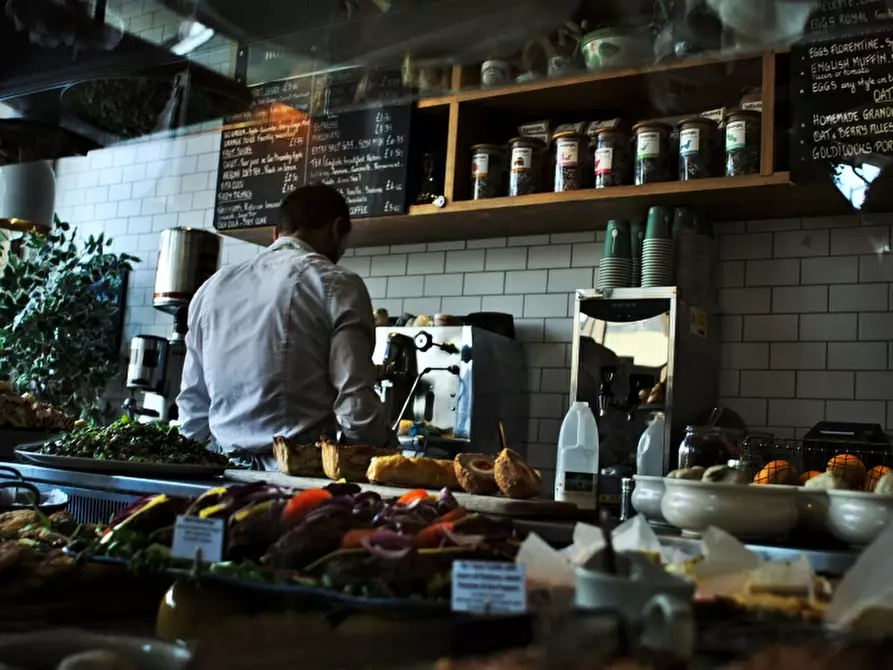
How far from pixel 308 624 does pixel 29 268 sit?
17.6ft

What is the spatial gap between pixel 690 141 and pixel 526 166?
73 cm

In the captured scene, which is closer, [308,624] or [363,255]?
[308,624]

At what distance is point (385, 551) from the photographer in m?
1.07

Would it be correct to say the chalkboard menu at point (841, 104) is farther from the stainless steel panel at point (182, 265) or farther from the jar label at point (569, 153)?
the stainless steel panel at point (182, 265)

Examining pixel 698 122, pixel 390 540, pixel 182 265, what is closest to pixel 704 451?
pixel 390 540

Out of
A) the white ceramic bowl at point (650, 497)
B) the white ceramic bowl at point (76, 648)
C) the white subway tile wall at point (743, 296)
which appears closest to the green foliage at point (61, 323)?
the white subway tile wall at point (743, 296)

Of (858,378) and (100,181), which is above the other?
(100,181)

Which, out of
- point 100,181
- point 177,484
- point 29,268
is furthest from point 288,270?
point 100,181

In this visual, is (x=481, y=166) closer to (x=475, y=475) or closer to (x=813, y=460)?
(x=813, y=460)

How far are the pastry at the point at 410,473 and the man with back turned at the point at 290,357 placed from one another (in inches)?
22.9

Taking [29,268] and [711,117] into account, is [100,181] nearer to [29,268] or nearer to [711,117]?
[29,268]

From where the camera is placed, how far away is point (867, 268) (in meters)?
3.74

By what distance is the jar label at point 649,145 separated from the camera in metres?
3.83

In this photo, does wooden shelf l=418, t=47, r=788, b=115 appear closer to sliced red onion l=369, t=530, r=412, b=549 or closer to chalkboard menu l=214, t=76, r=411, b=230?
chalkboard menu l=214, t=76, r=411, b=230
